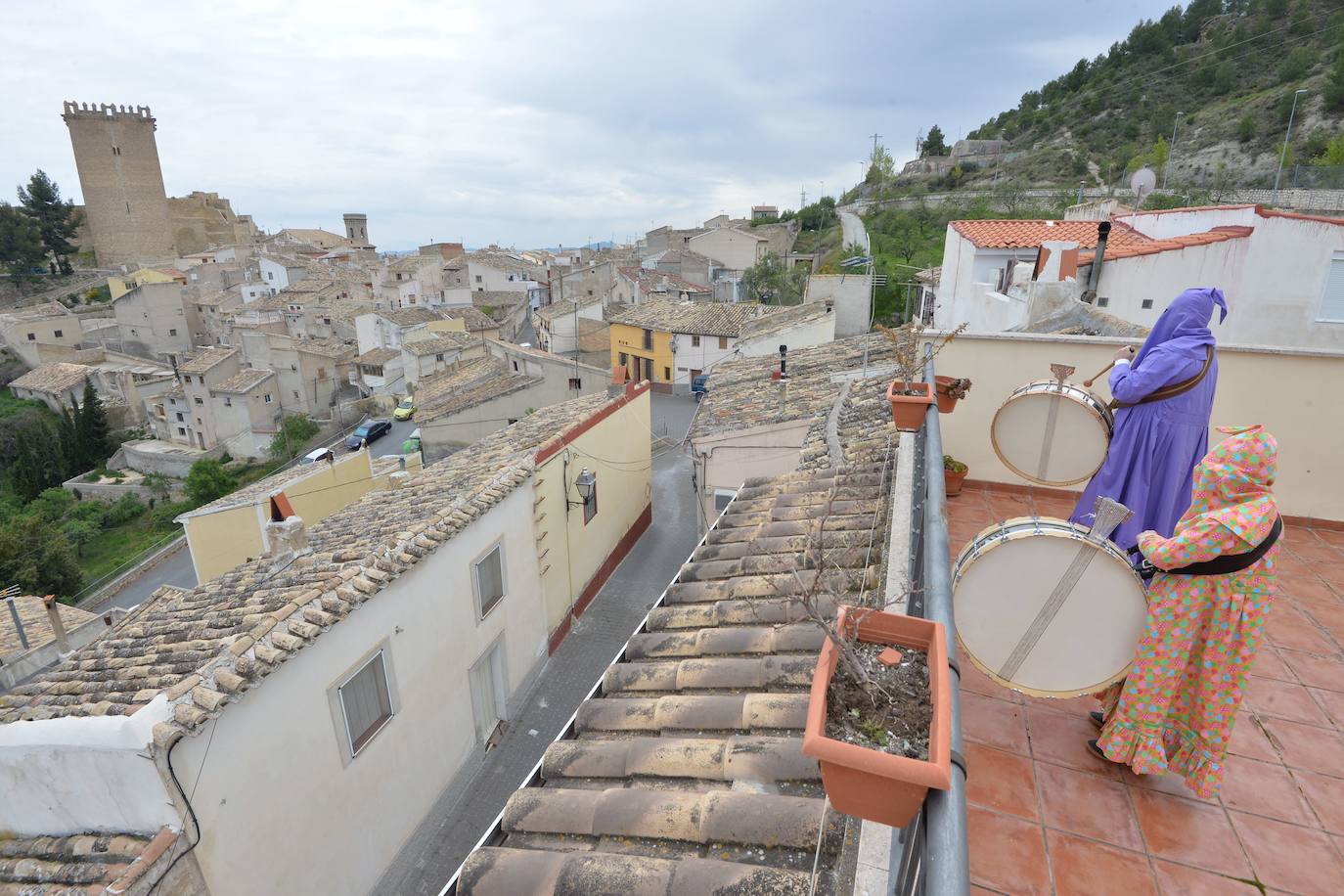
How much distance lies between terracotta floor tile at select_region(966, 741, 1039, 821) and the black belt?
Result: 1.11 m

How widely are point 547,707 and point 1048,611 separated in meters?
8.37

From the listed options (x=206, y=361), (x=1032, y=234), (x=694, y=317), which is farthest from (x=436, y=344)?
(x=1032, y=234)

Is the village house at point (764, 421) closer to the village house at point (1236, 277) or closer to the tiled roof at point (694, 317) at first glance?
the village house at point (1236, 277)

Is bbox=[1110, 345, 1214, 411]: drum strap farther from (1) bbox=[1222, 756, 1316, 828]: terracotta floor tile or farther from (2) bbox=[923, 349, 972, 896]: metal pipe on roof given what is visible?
(1) bbox=[1222, 756, 1316, 828]: terracotta floor tile

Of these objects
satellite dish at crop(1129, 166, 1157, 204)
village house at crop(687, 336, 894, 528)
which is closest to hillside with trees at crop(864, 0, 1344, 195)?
satellite dish at crop(1129, 166, 1157, 204)

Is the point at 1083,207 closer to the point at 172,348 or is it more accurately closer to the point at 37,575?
the point at 37,575

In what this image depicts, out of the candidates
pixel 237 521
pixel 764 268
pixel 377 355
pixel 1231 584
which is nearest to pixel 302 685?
pixel 1231 584

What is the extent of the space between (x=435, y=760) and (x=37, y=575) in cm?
2295

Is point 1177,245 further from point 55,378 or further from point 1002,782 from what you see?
point 55,378

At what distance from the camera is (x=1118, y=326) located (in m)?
7.71

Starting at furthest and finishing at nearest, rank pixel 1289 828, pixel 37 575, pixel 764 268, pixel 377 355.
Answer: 1. pixel 764 268
2. pixel 377 355
3. pixel 37 575
4. pixel 1289 828

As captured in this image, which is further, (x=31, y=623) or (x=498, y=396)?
(x=498, y=396)

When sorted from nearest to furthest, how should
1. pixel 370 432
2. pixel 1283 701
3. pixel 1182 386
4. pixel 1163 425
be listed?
pixel 1182 386 < pixel 1163 425 < pixel 1283 701 < pixel 370 432

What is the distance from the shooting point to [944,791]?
4.33 feet
